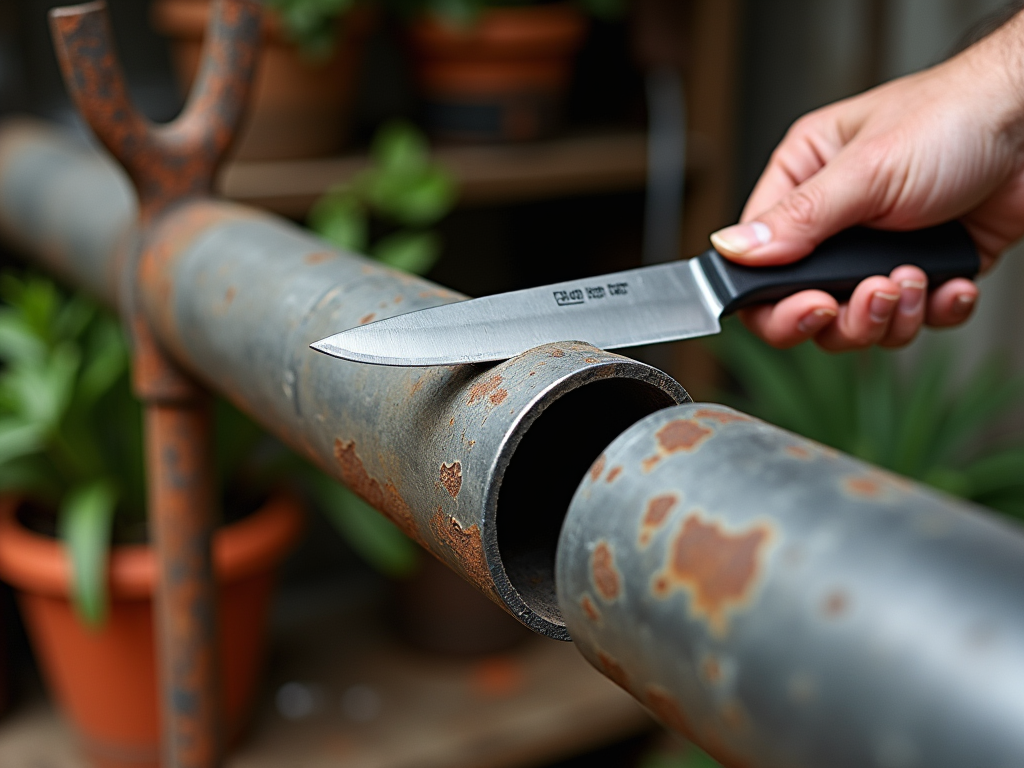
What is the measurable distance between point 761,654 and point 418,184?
1.15 metres

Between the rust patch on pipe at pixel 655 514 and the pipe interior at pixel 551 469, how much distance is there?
0.25ft

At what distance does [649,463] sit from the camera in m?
0.27

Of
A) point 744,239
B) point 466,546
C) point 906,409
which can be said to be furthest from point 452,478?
point 906,409

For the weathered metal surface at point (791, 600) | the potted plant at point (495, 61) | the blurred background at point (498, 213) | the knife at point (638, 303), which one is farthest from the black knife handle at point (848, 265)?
the potted plant at point (495, 61)

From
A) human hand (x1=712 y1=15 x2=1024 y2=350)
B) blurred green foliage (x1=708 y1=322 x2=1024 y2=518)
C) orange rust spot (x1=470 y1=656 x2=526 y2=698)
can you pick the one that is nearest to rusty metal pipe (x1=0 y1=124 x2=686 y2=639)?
human hand (x1=712 y1=15 x2=1024 y2=350)

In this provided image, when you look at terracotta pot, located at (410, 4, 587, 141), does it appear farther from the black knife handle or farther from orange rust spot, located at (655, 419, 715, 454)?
orange rust spot, located at (655, 419, 715, 454)

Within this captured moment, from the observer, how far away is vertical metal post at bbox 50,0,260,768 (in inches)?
25.3

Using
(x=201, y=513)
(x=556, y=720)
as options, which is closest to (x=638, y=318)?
(x=201, y=513)

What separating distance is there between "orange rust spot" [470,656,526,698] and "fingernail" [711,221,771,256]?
3.36 feet

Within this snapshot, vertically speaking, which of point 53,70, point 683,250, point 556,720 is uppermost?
point 53,70

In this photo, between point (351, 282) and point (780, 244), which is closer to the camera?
point (351, 282)

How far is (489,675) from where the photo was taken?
1481 millimetres

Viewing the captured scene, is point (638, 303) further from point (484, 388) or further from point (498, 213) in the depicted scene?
point (498, 213)

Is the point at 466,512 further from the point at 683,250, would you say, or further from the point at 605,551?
the point at 683,250
